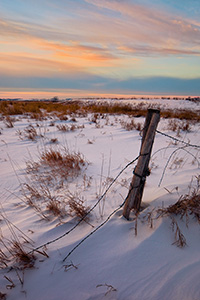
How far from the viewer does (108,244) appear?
5.64 feet

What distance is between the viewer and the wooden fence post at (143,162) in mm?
1712

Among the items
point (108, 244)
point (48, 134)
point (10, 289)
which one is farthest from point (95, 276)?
point (48, 134)

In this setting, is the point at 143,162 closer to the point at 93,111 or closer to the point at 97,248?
the point at 97,248

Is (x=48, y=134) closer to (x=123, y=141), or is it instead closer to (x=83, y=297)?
(x=123, y=141)

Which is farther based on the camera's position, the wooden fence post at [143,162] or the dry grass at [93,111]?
the dry grass at [93,111]

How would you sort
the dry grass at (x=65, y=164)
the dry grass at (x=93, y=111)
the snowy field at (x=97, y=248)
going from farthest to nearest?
the dry grass at (x=93, y=111) → the dry grass at (x=65, y=164) → the snowy field at (x=97, y=248)

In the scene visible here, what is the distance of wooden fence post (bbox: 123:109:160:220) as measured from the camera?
5.62 ft

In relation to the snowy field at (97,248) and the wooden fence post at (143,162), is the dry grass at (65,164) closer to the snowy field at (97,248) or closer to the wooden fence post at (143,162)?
the snowy field at (97,248)

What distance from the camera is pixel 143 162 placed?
5.97ft

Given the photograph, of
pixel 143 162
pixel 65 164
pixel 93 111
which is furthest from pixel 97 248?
pixel 93 111

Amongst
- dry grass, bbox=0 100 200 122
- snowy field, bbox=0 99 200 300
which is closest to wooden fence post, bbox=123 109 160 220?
snowy field, bbox=0 99 200 300

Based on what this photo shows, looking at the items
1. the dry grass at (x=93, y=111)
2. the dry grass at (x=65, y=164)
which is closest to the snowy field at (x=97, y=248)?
the dry grass at (x=65, y=164)

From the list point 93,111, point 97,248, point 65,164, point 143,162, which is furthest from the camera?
point 93,111

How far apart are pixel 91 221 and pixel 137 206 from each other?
23.3 inches
